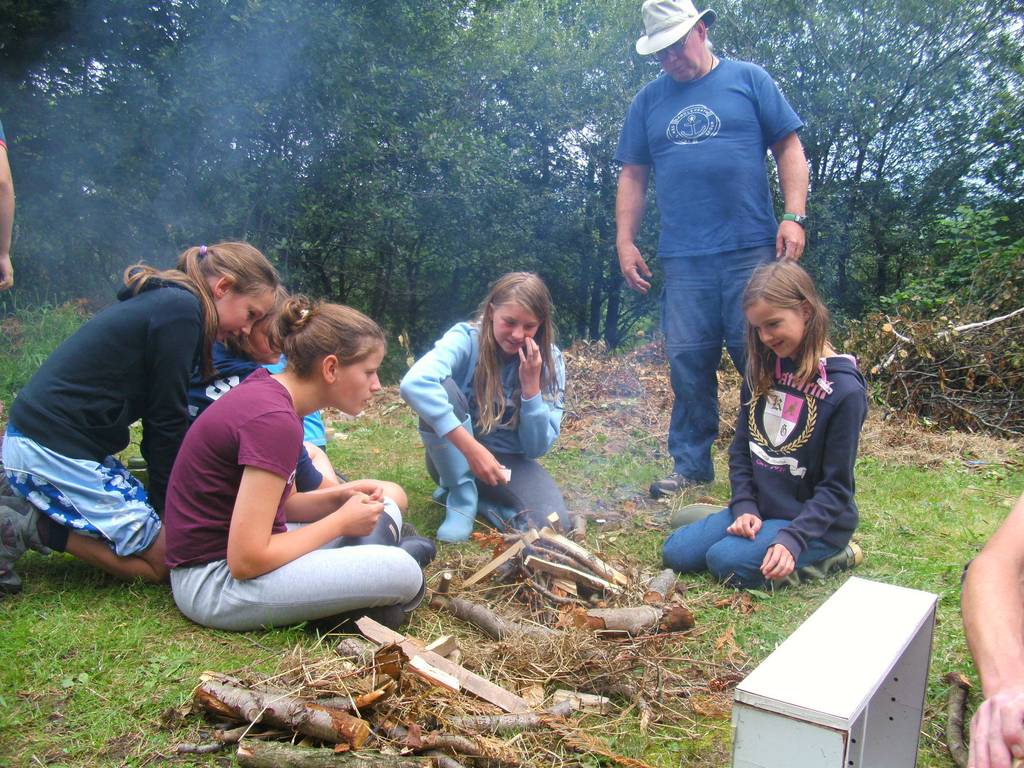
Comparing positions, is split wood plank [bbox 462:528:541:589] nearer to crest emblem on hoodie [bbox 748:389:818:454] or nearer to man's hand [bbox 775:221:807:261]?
crest emblem on hoodie [bbox 748:389:818:454]

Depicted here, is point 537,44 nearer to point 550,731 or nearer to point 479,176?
point 479,176

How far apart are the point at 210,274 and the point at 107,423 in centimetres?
68

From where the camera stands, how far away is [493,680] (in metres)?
2.43

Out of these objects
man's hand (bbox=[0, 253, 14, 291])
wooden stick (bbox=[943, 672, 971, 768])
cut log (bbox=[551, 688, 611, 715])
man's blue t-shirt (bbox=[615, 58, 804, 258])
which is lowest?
cut log (bbox=[551, 688, 611, 715])

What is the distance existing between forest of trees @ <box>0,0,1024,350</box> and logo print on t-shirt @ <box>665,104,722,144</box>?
6.54m

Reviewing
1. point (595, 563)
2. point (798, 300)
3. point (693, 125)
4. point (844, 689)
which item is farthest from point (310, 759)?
point (693, 125)

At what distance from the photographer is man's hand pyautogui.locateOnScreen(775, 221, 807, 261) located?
3895mm

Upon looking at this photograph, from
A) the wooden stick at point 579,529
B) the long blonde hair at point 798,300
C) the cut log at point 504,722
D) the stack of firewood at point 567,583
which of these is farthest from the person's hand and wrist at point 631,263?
the cut log at point 504,722

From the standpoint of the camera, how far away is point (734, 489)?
11.3 feet

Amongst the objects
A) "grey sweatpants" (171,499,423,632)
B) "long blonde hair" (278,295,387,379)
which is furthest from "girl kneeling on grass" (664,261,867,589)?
"long blonde hair" (278,295,387,379)

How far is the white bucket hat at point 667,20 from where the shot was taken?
394 cm

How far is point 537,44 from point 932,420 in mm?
10198

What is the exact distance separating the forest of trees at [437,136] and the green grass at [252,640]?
6.66m

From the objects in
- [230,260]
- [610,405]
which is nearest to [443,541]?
[230,260]
